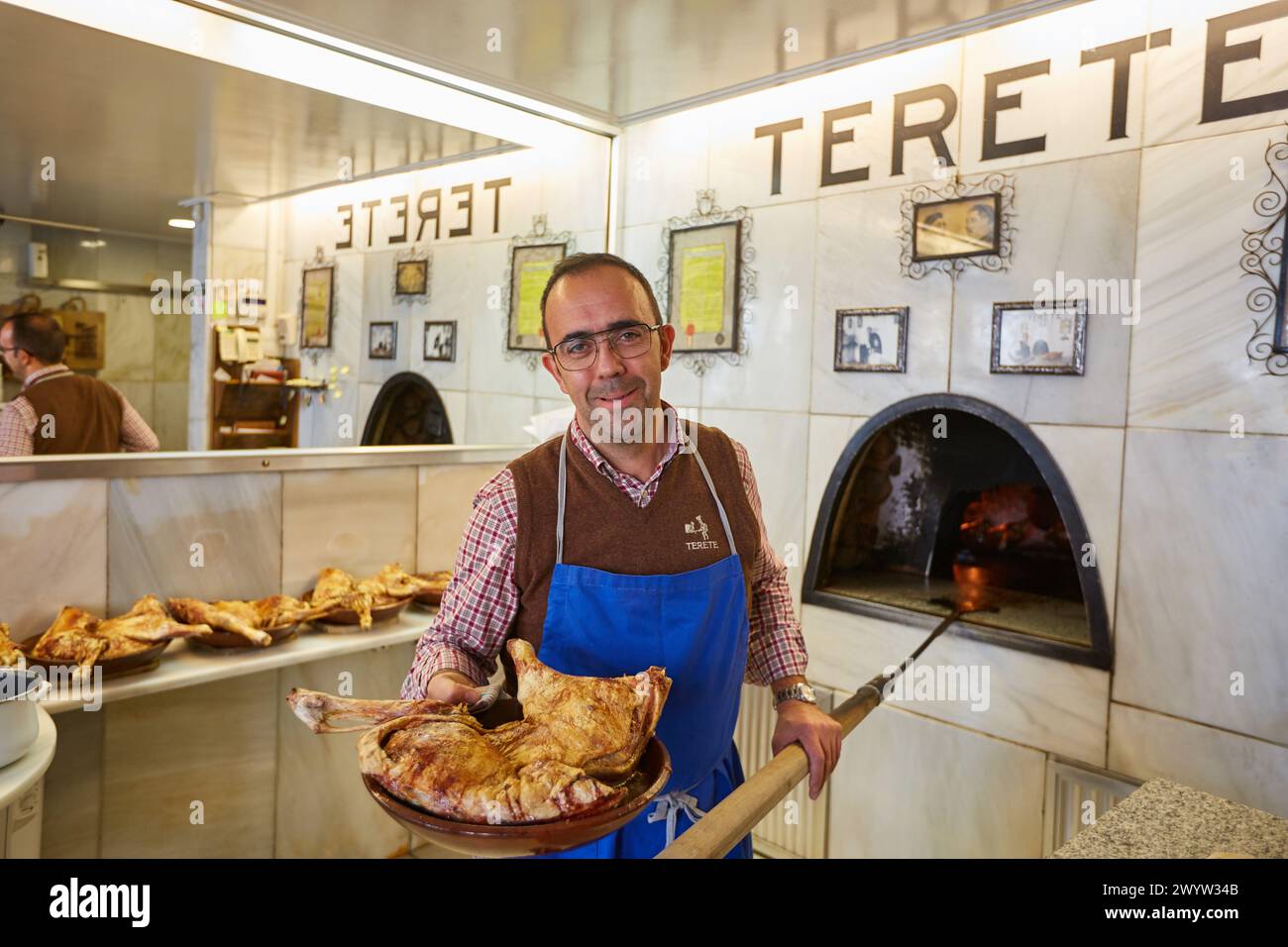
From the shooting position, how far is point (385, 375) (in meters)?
3.65

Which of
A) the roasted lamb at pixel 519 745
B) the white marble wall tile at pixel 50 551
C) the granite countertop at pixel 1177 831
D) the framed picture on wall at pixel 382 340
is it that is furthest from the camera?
the framed picture on wall at pixel 382 340

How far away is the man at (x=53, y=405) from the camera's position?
2594 mm

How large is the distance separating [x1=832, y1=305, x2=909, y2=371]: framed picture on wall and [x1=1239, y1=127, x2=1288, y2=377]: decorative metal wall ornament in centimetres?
102

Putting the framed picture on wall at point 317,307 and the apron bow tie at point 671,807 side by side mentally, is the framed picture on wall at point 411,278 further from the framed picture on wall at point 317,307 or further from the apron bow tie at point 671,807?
the apron bow tie at point 671,807

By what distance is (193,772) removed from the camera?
3.05 m

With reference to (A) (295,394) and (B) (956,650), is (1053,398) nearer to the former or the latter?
(B) (956,650)

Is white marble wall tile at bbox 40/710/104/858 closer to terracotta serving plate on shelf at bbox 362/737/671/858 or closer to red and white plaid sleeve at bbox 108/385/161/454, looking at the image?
red and white plaid sleeve at bbox 108/385/161/454

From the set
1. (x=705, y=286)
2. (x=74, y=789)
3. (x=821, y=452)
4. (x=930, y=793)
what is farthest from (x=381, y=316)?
(x=930, y=793)

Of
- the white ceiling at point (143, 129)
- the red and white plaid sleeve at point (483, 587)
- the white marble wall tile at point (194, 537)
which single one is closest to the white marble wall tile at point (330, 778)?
the white marble wall tile at point (194, 537)

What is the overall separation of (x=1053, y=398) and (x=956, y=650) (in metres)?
0.90

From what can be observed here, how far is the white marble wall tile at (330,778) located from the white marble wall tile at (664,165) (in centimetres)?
213

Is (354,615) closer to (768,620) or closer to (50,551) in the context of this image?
(50,551)
